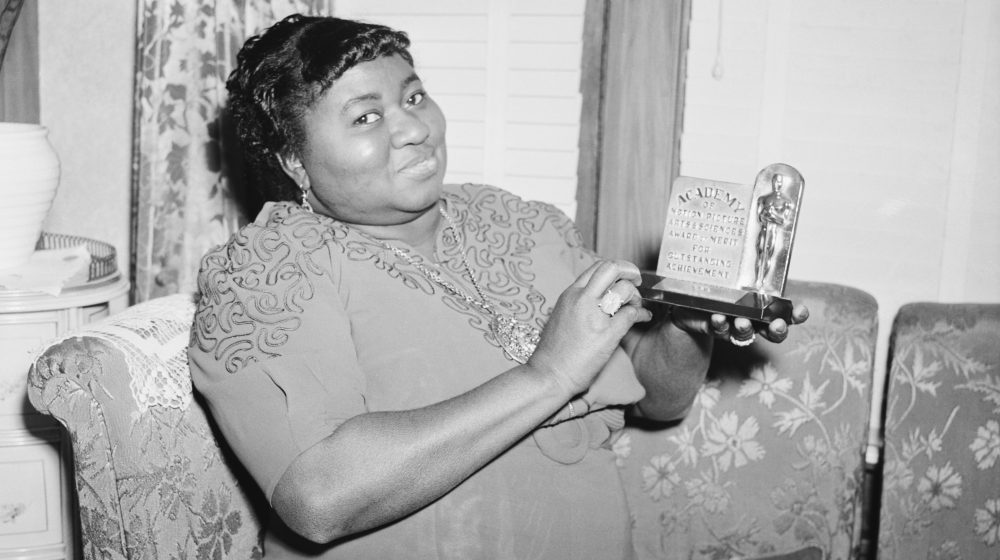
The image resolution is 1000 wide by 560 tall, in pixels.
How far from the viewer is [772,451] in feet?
5.40

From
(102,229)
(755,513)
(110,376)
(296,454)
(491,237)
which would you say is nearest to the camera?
(296,454)

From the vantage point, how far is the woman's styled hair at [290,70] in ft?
4.32

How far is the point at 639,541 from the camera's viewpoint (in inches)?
66.5

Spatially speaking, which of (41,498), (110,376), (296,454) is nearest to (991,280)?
(296,454)

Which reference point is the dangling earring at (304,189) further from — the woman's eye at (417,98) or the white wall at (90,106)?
the white wall at (90,106)

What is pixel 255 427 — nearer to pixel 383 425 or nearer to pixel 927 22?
Answer: pixel 383 425

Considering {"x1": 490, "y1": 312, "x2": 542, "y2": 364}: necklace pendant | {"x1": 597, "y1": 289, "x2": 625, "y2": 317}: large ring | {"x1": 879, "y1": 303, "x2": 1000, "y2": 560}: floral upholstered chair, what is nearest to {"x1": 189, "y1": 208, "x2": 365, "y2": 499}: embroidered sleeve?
{"x1": 490, "y1": 312, "x2": 542, "y2": 364}: necklace pendant

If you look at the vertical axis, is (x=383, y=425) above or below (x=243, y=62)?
below

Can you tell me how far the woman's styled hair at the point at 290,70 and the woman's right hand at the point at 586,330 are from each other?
0.49 meters

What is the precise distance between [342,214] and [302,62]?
0.79ft

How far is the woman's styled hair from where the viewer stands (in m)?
1.32

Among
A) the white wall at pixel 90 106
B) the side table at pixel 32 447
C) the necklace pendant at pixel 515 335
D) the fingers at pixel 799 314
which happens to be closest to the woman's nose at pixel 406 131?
the necklace pendant at pixel 515 335

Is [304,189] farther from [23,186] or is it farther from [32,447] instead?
[32,447]

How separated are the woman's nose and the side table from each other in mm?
843
